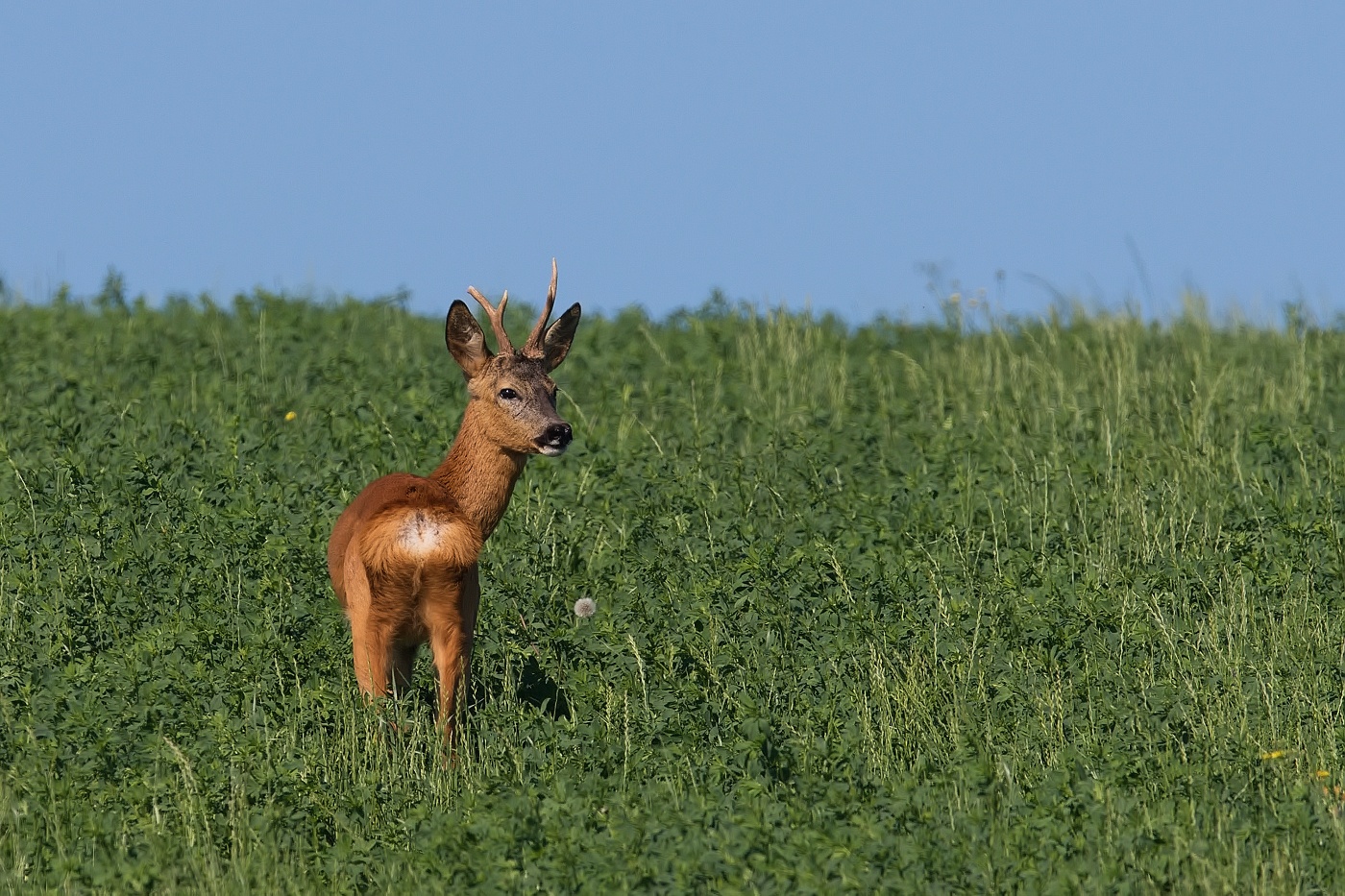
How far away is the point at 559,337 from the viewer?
795 centimetres

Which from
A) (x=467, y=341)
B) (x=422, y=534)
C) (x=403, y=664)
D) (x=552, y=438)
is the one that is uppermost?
(x=467, y=341)

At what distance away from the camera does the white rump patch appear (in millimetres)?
6582

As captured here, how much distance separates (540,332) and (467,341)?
1.06ft

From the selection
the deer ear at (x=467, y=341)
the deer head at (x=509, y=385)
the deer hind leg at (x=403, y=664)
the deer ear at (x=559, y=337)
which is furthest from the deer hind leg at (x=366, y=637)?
the deer ear at (x=559, y=337)

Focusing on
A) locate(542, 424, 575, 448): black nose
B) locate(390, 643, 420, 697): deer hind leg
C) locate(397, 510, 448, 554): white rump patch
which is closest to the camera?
locate(397, 510, 448, 554): white rump patch

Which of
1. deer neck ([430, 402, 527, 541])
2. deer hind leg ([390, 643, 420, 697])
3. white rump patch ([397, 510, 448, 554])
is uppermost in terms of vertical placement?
deer neck ([430, 402, 527, 541])

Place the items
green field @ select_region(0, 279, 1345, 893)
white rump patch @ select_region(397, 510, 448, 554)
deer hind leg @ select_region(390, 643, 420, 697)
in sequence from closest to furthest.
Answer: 1. green field @ select_region(0, 279, 1345, 893)
2. white rump patch @ select_region(397, 510, 448, 554)
3. deer hind leg @ select_region(390, 643, 420, 697)

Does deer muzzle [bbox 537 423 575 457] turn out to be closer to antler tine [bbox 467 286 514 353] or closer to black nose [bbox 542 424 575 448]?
black nose [bbox 542 424 575 448]

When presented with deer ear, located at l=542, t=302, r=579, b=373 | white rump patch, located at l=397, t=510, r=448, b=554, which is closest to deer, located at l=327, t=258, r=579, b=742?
white rump patch, located at l=397, t=510, r=448, b=554

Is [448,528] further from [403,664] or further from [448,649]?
[403,664]

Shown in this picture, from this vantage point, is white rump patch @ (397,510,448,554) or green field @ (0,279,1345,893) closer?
green field @ (0,279,1345,893)

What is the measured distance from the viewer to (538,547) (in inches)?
348

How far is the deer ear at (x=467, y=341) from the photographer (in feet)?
24.5

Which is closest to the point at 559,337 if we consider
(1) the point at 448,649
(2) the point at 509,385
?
(2) the point at 509,385
